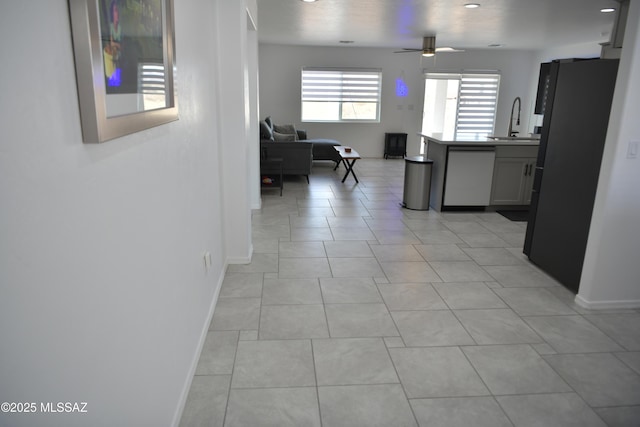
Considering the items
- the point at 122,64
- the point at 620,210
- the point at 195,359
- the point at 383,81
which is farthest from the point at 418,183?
the point at 383,81

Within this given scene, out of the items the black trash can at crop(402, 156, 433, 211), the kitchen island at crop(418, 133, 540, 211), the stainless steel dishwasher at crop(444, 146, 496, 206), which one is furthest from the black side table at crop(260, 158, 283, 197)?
the stainless steel dishwasher at crop(444, 146, 496, 206)

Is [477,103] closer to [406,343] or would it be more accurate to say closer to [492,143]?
[492,143]

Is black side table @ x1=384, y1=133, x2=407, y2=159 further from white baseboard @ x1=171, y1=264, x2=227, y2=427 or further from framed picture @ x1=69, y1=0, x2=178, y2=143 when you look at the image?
framed picture @ x1=69, y1=0, x2=178, y2=143

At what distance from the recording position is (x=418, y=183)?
5641mm

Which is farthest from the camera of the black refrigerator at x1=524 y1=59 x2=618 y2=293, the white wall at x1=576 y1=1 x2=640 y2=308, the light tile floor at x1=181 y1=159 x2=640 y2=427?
the black refrigerator at x1=524 y1=59 x2=618 y2=293

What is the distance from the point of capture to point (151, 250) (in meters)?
1.57

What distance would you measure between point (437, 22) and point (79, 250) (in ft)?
20.8

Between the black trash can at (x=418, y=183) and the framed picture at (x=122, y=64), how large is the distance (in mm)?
4260

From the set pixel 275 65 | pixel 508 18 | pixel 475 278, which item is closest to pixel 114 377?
pixel 475 278

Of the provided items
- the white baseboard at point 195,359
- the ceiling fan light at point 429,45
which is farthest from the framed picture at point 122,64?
the ceiling fan light at point 429,45

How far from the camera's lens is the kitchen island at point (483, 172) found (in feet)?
17.7

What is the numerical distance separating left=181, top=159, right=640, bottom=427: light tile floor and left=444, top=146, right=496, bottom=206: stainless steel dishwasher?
1187 millimetres

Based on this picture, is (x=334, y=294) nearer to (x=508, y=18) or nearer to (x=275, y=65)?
(x=508, y=18)

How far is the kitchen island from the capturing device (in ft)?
17.7
